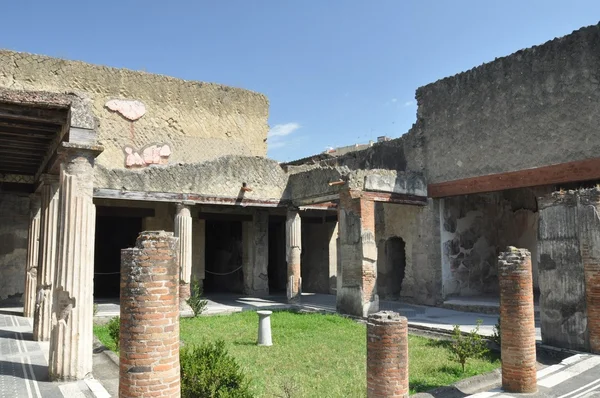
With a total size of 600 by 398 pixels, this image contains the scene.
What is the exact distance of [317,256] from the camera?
57.1 ft

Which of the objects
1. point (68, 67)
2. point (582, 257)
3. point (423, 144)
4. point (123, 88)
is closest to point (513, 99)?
point (423, 144)

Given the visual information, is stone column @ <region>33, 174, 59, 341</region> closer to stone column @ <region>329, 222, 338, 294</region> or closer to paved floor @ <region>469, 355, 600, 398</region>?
paved floor @ <region>469, 355, 600, 398</region>

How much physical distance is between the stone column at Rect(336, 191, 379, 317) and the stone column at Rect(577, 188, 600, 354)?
4622mm

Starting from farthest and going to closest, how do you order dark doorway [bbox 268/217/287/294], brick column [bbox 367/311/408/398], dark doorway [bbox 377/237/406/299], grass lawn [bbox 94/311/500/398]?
dark doorway [bbox 268/217/287/294], dark doorway [bbox 377/237/406/299], grass lawn [bbox 94/311/500/398], brick column [bbox 367/311/408/398]

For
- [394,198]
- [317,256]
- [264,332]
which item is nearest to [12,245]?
[264,332]

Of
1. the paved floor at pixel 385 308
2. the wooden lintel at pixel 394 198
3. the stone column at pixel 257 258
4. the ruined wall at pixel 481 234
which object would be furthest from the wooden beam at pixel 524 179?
the stone column at pixel 257 258

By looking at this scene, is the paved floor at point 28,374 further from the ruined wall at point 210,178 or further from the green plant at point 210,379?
the ruined wall at point 210,178

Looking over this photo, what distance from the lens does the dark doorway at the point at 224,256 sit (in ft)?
56.7

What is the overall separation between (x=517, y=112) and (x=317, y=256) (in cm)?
865

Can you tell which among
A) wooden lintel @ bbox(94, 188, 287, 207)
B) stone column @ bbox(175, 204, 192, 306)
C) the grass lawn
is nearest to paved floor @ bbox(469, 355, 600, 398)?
the grass lawn

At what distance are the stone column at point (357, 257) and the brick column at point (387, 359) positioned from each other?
5997mm

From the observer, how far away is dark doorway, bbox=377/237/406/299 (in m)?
14.5

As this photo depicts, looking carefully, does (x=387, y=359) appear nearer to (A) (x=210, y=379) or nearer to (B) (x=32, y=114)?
(A) (x=210, y=379)

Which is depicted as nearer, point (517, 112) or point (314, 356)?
point (314, 356)
